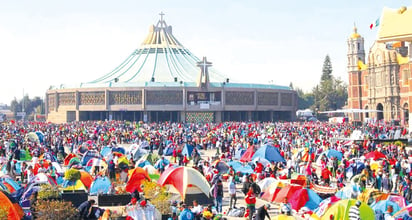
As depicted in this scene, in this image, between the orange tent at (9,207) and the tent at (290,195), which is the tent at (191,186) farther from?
the orange tent at (9,207)

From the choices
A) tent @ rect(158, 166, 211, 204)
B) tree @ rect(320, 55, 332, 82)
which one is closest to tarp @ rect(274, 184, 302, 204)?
tent @ rect(158, 166, 211, 204)

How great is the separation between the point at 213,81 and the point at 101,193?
212 ft

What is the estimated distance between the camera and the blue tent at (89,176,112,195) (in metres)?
16.8

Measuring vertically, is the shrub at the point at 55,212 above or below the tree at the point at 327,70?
below

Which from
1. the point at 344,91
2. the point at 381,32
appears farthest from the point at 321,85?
the point at 381,32

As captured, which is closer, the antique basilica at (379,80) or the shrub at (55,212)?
the shrub at (55,212)

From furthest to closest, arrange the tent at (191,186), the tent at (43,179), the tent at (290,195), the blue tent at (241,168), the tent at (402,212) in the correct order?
1. the blue tent at (241,168)
2. the tent at (43,179)
3. the tent at (191,186)
4. the tent at (290,195)
5. the tent at (402,212)

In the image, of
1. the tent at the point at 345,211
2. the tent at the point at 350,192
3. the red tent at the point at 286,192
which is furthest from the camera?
the red tent at the point at 286,192

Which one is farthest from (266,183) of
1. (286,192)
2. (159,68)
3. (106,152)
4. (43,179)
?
(159,68)

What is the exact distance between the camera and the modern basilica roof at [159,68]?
259 ft

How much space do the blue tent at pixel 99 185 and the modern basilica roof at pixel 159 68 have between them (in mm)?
59069

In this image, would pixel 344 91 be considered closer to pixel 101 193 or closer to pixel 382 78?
pixel 382 78

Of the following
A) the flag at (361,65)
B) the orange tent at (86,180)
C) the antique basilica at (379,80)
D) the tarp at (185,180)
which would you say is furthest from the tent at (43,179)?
the flag at (361,65)

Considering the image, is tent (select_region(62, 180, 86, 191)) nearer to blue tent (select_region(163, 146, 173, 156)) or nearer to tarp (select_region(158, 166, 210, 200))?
tarp (select_region(158, 166, 210, 200))
